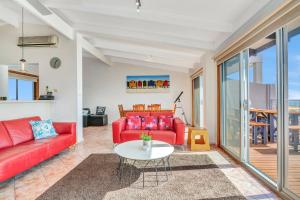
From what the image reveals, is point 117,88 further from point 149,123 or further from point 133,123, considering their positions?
point 149,123

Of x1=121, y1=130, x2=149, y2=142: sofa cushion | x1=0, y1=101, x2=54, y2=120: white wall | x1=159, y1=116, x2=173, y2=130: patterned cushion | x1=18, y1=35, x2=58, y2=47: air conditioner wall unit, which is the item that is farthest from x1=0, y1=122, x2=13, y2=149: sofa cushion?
x1=159, y1=116, x2=173, y2=130: patterned cushion

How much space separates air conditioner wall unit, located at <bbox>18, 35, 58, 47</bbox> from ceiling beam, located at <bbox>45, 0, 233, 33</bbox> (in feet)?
4.70

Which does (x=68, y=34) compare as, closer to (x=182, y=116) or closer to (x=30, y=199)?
(x=30, y=199)

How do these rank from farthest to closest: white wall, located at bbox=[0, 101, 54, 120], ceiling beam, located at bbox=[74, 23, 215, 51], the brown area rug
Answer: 1. ceiling beam, located at bbox=[74, 23, 215, 51]
2. white wall, located at bbox=[0, 101, 54, 120]
3. the brown area rug

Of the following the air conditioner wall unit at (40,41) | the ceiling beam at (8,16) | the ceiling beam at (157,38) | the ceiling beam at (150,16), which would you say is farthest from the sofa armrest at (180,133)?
the ceiling beam at (8,16)

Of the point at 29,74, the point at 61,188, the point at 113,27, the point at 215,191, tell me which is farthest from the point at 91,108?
the point at 215,191

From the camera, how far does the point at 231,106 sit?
392 centimetres

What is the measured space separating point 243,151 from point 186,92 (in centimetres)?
507

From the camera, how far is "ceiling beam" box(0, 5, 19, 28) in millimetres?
4447

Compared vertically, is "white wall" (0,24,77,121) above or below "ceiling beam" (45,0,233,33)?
below

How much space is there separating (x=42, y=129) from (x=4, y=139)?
27.4 inches

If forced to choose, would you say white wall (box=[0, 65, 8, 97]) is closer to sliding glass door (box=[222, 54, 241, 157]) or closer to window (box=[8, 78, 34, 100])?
window (box=[8, 78, 34, 100])

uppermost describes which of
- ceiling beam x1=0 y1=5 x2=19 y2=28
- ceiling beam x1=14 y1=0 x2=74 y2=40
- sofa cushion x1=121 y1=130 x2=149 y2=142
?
ceiling beam x1=0 y1=5 x2=19 y2=28

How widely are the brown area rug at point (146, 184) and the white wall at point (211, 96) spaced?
148 centimetres
